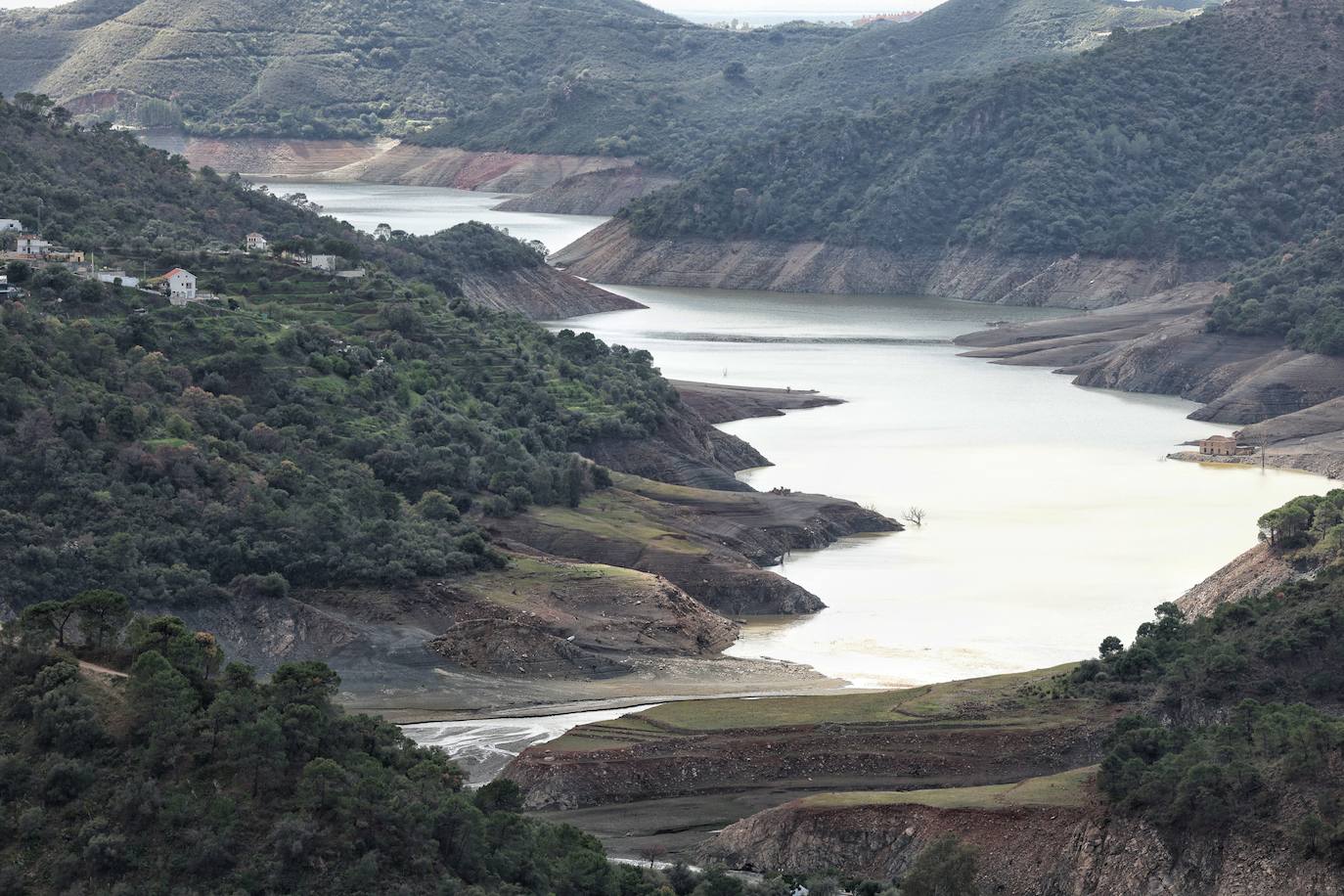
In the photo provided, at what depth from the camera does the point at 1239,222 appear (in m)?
173

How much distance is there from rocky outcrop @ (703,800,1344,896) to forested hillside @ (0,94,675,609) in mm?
24391

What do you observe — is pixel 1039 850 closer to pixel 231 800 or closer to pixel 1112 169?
pixel 231 800

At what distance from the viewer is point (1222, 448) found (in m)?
106

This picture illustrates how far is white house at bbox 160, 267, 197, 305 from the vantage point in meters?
88.2

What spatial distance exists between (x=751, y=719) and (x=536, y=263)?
103117 mm

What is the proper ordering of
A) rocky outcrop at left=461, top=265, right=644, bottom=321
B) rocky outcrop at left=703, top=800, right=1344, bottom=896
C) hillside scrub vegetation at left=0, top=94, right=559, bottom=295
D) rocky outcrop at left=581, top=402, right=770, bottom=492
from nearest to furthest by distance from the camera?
rocky outcrop at left=703, top=800, right=1344, bottom=896 < rocky outcrop at left=581, top=402, right=770, bottom=492 < hillside scrub vegetation at left=0, top=94, right=559, bottom=295 < rocky outcrop at left=461, top=265, right=644, bottom=321

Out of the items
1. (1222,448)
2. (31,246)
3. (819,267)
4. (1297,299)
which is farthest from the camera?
(819,267)

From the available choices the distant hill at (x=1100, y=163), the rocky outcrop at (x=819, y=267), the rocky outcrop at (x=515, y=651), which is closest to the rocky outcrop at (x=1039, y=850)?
the rocky outcrop at (x=515, y=651)

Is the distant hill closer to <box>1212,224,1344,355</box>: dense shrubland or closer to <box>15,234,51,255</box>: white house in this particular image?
<box>1212,224,1344,355</box>: dense shrubland

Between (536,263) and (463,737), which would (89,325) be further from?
(536,263)

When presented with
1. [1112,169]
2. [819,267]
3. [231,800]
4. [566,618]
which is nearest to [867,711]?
[566,618]

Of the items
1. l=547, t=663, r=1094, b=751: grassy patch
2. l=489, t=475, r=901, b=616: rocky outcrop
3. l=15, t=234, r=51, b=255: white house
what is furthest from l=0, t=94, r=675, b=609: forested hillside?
l=547, t=663, r=1094, b=751: grassy patch

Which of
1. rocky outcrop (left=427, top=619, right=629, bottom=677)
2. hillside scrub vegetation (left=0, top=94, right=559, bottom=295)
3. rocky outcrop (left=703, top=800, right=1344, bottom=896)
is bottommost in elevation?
rocky outcrop (left=427, top=619, right=629, bottom=677)

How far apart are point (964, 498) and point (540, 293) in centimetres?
6753
